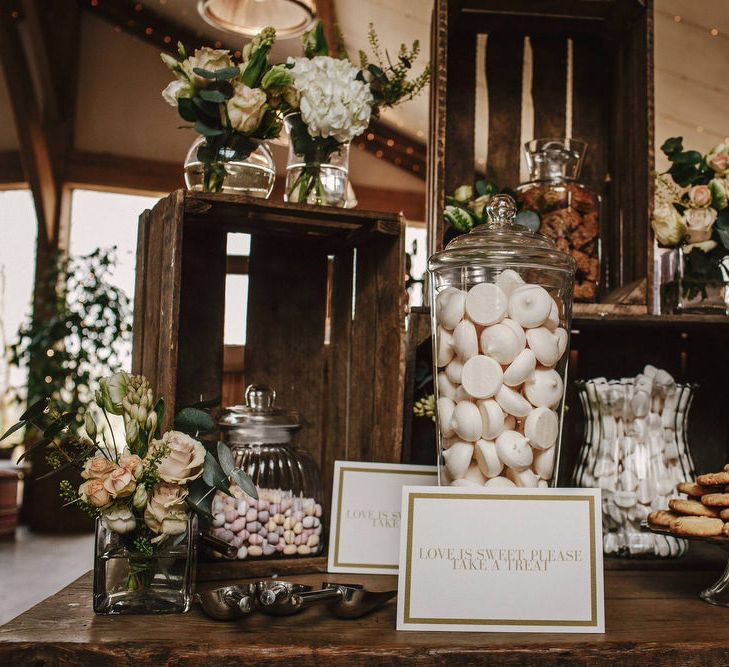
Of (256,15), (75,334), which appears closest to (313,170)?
(256,15)

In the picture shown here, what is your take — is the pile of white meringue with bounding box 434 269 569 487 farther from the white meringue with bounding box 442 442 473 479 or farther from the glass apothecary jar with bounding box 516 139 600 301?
the glass apothecary jar with bounding box 516 139 600 301

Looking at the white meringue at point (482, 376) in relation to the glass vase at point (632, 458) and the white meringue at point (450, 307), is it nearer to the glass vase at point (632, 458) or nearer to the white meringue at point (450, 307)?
the white meringue at point (450, 307)

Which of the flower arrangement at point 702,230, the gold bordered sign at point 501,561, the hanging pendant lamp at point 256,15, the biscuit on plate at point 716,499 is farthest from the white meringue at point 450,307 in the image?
the hanging pendant lamp at point 256,15

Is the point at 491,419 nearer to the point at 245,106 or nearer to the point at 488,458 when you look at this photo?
the point at 488,458

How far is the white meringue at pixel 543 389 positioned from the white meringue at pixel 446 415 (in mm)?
99

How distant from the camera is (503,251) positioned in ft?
3.39

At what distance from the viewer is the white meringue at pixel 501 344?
0.99 m

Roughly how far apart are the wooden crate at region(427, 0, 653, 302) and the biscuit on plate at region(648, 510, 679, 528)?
473 millimetres

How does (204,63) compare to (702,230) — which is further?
(702,230)

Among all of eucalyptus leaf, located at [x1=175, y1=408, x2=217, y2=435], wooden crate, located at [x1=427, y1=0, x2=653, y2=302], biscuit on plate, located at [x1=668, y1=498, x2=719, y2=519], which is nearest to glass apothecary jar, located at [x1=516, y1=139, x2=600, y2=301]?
wooden crate, located at [x1=427, y1=0, x2=653, y2=302]

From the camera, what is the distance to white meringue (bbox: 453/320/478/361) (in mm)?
1004

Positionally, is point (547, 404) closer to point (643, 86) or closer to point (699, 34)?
point (643, 86)

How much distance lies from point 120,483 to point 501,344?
48cm

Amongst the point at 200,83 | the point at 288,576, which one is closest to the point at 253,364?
the point at 288,576
